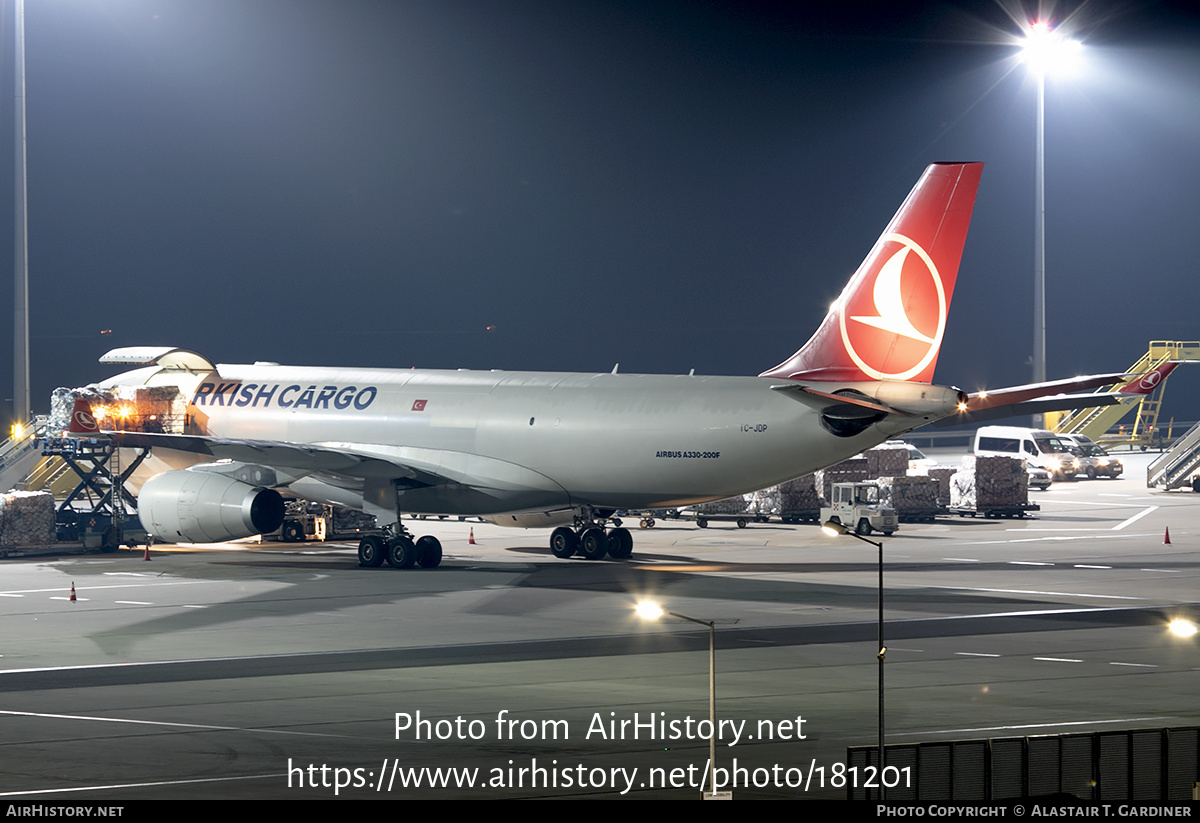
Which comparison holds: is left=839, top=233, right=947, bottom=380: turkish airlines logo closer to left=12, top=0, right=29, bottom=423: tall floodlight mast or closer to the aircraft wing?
the aircraft wing

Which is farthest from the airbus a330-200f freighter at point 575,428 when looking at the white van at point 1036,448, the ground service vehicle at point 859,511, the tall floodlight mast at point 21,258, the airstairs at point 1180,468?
the white van at point 1036,448

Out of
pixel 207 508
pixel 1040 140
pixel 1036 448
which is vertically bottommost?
pixel 207 508

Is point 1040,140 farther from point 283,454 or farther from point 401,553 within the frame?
point 283,454

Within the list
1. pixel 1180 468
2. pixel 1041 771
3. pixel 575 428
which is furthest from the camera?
pixel 1180 468

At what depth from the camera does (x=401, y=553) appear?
37750 millimetres

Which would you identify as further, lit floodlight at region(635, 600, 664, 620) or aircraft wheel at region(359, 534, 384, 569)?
aircraft wheel at region(359, 534, 384, 569)

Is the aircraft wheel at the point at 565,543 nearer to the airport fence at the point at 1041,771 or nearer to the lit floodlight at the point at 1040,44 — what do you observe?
the airport fence at the point at 1041,771

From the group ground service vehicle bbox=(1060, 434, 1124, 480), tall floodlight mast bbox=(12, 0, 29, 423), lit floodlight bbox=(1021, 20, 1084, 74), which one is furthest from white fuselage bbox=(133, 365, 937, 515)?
lit floodlight bbox=(1021, 20, 1084, 74)

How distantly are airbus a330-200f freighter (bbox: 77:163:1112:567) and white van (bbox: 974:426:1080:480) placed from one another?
123ft

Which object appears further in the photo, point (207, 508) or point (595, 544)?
point (595, 544)

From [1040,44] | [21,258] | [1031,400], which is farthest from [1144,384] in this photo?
[1040,44]

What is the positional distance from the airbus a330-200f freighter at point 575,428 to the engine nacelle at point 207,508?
45 millimetres

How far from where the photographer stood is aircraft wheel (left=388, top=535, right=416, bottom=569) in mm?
37750

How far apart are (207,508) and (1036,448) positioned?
4819cm
